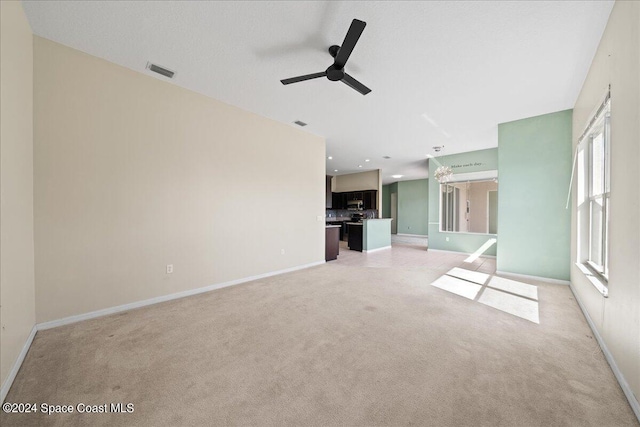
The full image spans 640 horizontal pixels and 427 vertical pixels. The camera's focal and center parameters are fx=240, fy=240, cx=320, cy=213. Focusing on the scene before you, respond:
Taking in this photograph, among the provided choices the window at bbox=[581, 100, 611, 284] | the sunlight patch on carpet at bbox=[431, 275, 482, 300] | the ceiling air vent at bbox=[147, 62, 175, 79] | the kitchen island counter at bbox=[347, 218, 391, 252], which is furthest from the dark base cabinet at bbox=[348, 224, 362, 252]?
the ceiling air vent at bbox=[147, 62, 175, 79]

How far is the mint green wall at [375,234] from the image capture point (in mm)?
7617

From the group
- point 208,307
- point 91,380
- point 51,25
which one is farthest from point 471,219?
point 51,25

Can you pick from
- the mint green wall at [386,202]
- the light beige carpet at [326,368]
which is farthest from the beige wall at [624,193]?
the mint green wall at [386,202]

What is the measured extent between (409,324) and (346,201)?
8.39 m

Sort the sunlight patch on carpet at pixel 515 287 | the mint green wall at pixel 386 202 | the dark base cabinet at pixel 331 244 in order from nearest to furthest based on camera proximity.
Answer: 1. the sunlight patch on carpet at pixel 515 287
2. the dark base cabinet at pixel 331 244
3. the mint green wall at pixel 386 202

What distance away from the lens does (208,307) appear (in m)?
3.06

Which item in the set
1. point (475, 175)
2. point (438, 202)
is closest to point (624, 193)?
point (475, 175)

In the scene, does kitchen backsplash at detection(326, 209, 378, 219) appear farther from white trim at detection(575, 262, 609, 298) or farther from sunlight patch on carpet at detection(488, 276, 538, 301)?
white trim at detection(575, 262, 609, 298)

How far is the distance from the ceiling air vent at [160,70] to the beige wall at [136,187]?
7.3 inches

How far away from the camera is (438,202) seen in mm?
7699

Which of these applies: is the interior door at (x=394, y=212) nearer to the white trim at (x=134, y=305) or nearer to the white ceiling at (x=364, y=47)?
the white ceiling at (x=364, y=47)

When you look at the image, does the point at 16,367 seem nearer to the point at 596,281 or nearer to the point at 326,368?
the point at 326,368

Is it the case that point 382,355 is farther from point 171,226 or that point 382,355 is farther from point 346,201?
point 346,201

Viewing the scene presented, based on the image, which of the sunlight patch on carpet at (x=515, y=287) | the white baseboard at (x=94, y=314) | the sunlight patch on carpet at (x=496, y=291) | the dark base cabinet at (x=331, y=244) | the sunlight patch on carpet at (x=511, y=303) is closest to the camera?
the white baseboard at (x=94, y=314)
